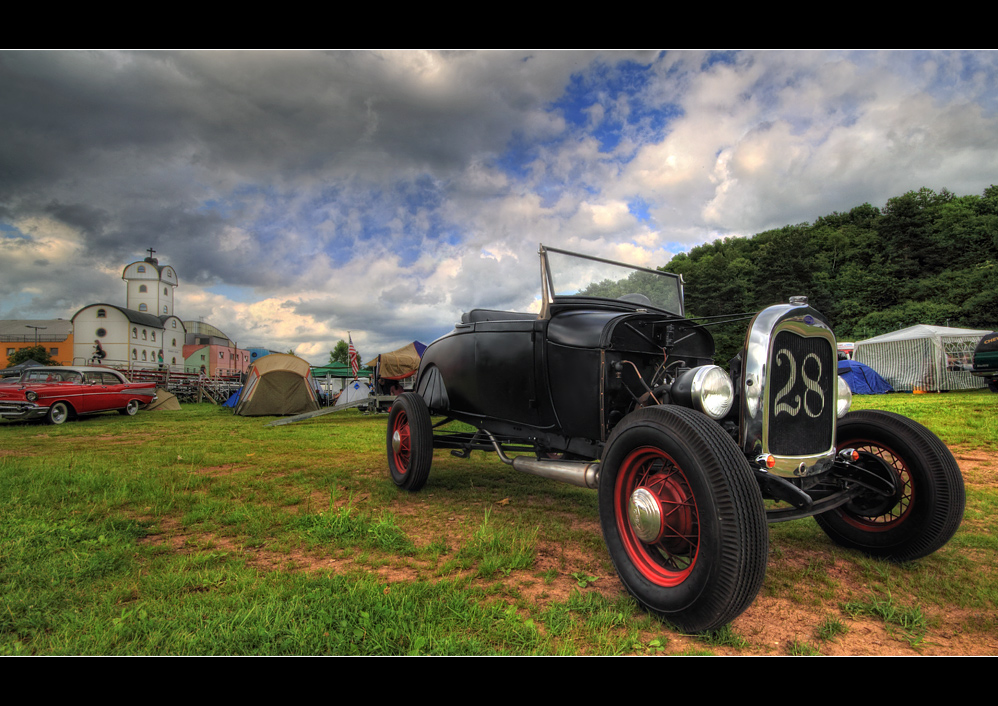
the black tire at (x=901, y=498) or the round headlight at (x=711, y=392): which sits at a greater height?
the round headlight at (x=711, y=392)

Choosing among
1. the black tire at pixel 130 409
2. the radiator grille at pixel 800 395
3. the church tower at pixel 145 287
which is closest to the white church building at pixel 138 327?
the church tower at pixel 145 287

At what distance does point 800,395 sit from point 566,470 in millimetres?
1410

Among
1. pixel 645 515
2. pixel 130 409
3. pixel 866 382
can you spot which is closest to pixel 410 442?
pixel 645 515

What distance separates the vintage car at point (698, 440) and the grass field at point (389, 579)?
27 centimetres

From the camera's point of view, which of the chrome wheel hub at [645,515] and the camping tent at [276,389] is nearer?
the chrome wheel hub at [645,515]

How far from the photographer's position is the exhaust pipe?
9.04 ft

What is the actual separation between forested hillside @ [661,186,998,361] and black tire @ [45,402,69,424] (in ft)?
103

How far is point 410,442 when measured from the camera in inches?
187

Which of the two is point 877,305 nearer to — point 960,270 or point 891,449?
point 960,270

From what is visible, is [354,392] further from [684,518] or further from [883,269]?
[883,269]

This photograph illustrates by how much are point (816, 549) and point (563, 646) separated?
229 cm

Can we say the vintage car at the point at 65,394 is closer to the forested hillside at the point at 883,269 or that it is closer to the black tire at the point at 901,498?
the black tire at the point at 901,498

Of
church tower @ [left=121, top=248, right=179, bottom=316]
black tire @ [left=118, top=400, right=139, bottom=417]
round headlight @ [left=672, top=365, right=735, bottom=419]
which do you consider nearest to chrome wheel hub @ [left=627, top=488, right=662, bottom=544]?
round headlight @ [left=672, top=365, right=735, bottom=419]

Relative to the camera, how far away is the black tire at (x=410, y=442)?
461 centimetres
